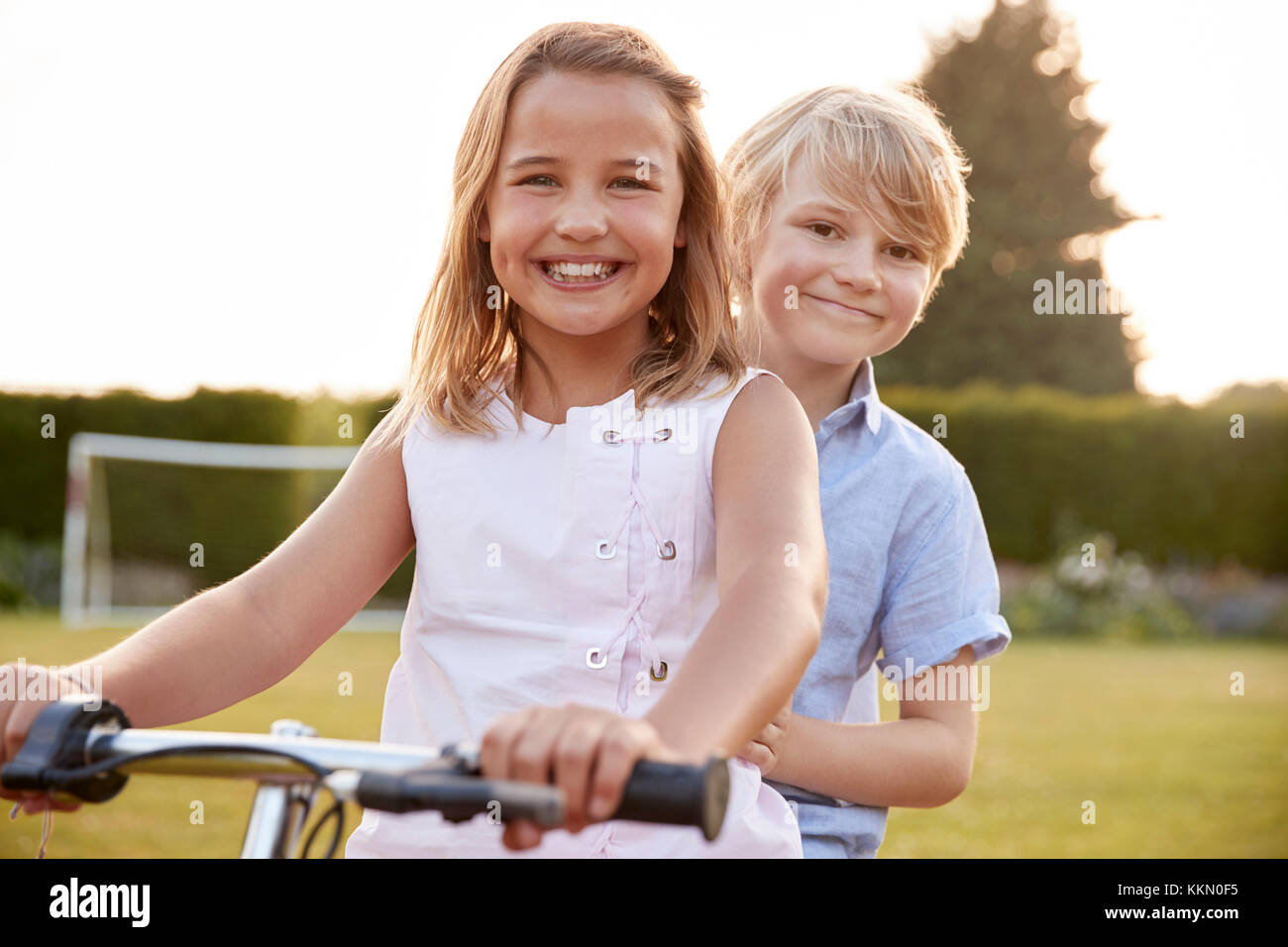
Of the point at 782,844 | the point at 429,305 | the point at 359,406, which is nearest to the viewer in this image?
the point at 782,844

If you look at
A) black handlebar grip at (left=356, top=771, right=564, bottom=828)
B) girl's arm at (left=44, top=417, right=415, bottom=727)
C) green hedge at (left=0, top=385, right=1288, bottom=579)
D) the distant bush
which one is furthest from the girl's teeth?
green hedge at (left=0, top=385, right=1288, bottom=579)

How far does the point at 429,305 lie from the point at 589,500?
24.6 inches

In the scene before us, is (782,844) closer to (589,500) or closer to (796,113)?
(589,500)

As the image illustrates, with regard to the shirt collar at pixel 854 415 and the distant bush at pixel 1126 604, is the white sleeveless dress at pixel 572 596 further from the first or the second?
the distant bush at pixel 1126 604

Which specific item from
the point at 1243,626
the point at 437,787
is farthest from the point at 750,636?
the point at 1243,626

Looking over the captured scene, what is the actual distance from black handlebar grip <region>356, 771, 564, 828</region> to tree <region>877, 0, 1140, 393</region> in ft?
95.6

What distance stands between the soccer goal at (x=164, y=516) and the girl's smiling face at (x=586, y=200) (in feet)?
52.7

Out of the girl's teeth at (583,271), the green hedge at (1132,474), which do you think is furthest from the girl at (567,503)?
the green hedge at (1132,474)

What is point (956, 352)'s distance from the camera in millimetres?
30422

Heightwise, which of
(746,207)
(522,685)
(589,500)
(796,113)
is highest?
(796,113)

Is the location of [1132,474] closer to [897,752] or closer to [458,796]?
[897,752]

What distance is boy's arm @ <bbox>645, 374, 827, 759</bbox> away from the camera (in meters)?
1.59

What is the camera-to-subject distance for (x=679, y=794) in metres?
1.18
